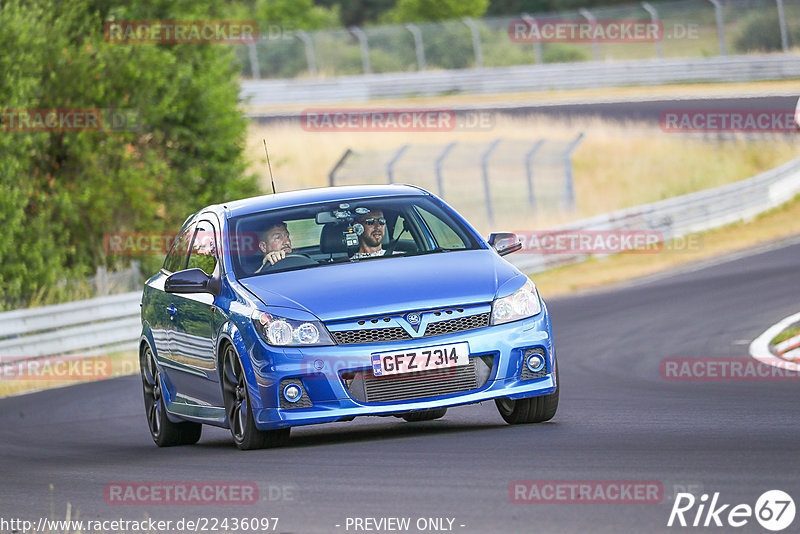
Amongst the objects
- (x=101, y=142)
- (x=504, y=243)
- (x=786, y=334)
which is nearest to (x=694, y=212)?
(x=101, y=142)

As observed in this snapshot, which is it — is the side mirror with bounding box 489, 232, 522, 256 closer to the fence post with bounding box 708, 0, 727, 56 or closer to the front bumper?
the front bumper

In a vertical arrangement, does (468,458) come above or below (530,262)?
above

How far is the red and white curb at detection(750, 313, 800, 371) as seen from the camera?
13508mm

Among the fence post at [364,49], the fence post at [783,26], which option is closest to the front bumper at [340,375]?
the fence post at [783,26]

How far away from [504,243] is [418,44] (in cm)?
4221

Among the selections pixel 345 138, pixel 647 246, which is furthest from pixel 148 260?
pixel 345 138

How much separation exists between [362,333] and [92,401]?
7557 mm

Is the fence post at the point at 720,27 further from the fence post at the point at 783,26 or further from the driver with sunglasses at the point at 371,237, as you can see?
the driver with sunglasses at the point at 371,237

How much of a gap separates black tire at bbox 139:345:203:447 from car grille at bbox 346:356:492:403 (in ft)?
8.80

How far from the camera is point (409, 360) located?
8.41 m

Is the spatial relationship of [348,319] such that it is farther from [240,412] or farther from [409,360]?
[240,412]

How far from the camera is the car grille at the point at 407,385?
8.45 meters

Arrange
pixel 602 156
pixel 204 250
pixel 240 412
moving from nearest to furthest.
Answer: pixel 240 412
pixel 204 250
pixel 602 156

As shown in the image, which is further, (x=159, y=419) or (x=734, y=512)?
(x=159, y=419)
